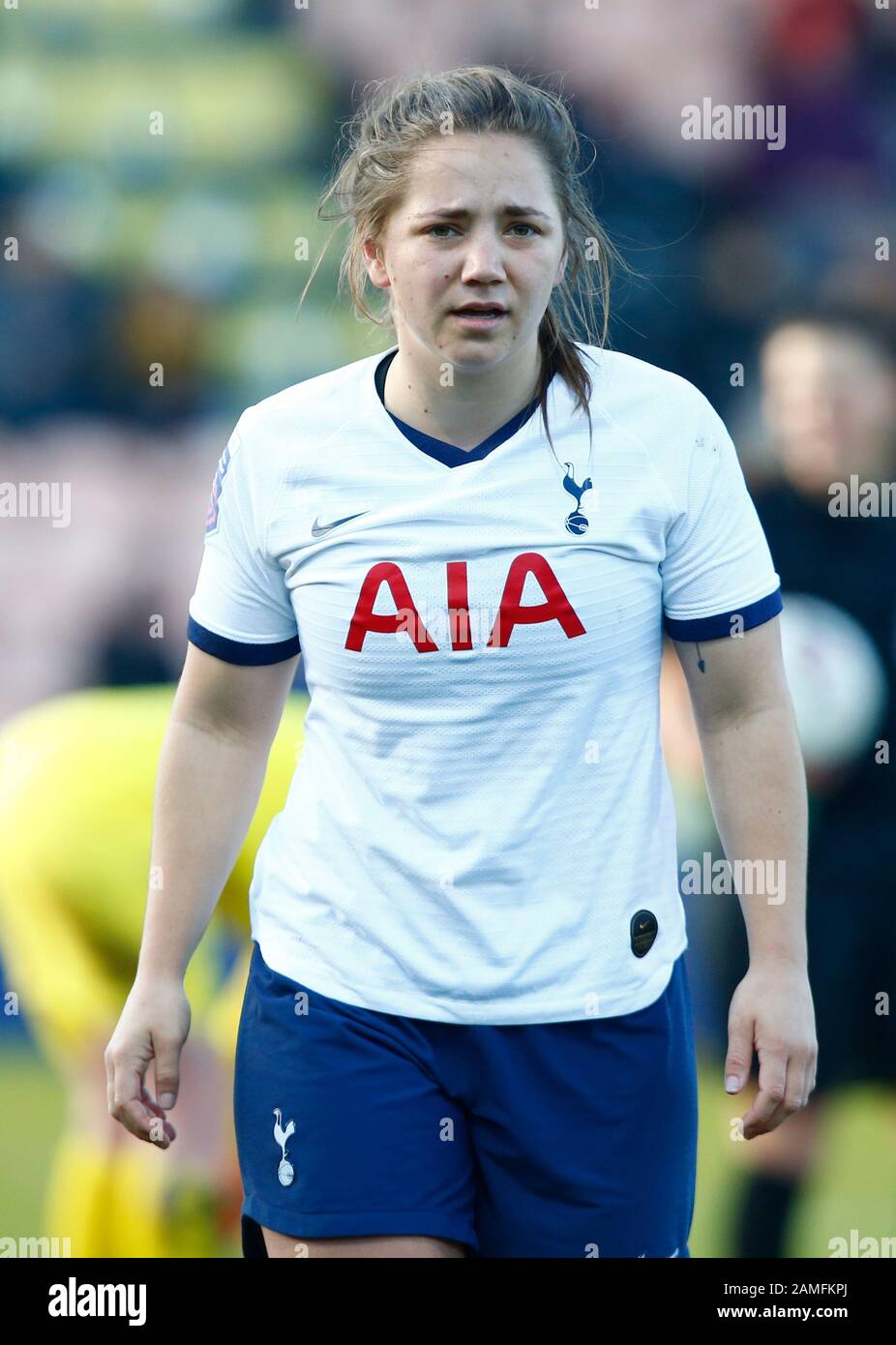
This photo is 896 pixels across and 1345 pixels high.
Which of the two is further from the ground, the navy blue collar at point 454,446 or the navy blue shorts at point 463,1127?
the navy blue collar at point 454,446

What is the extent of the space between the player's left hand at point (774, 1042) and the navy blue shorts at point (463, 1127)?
84mm

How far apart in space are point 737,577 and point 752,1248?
67.9 inches

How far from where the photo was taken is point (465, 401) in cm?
182

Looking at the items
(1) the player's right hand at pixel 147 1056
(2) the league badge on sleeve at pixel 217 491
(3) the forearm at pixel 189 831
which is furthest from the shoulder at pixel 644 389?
(1) the player's right hand at pixel 147 1056

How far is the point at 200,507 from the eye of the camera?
10.4 ft

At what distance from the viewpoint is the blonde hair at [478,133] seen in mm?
1777

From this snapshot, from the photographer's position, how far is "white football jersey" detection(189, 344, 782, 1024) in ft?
5.71

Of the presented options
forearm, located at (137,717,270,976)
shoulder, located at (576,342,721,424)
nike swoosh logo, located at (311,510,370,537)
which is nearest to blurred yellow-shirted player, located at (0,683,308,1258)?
forearm, located at (137,717,270,976)

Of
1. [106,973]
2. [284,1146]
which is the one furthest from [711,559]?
[106,973]

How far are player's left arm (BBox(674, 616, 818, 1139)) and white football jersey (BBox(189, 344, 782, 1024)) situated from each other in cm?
5

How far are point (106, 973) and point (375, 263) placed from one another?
5.13 ft

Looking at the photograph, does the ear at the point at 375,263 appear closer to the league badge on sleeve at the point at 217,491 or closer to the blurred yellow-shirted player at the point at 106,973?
the league badge on sleeve at the point at 217,491

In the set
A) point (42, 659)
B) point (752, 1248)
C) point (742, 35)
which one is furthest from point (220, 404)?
point (752, 1248)

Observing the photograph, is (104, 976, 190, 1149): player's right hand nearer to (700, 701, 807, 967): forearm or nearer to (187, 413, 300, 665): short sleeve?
(187, 413, 300, 665): short sleeve
